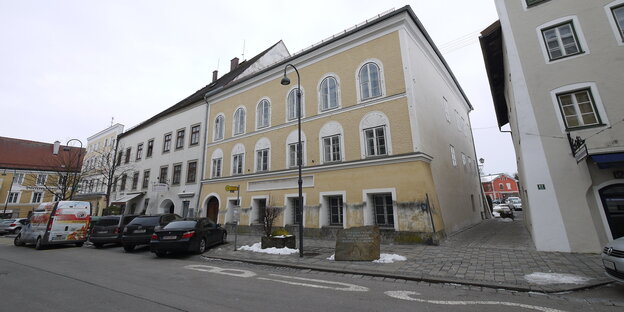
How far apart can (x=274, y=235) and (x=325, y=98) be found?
342 inches

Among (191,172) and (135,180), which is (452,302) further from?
(135,180)

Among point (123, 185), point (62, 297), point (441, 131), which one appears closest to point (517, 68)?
point (441, 131)

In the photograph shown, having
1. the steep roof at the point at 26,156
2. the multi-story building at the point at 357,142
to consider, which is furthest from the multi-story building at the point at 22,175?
the multi-story building at the point at 357,142

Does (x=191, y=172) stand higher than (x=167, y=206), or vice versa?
(x=191, y=172)

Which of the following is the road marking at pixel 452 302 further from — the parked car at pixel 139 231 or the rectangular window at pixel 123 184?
the rectangular window at pixel 123 184

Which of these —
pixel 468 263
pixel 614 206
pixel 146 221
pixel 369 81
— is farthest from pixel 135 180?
pixel 614 206

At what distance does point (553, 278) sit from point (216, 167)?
20124mm

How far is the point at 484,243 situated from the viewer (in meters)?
11.0

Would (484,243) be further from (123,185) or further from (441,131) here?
(123,185)

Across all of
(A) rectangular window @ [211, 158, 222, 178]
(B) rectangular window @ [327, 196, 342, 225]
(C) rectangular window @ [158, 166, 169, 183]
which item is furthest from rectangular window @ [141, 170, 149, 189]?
(B) rectangular window @ [327, 196, 342, 225]

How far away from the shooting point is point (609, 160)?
791 centimetres

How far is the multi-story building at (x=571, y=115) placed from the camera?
8.47 meters

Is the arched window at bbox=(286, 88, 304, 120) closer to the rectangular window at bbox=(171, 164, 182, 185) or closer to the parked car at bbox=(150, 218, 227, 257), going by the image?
the parked car at bbox=(150, 218, 227, 257)

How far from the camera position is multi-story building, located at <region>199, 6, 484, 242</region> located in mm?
12312
